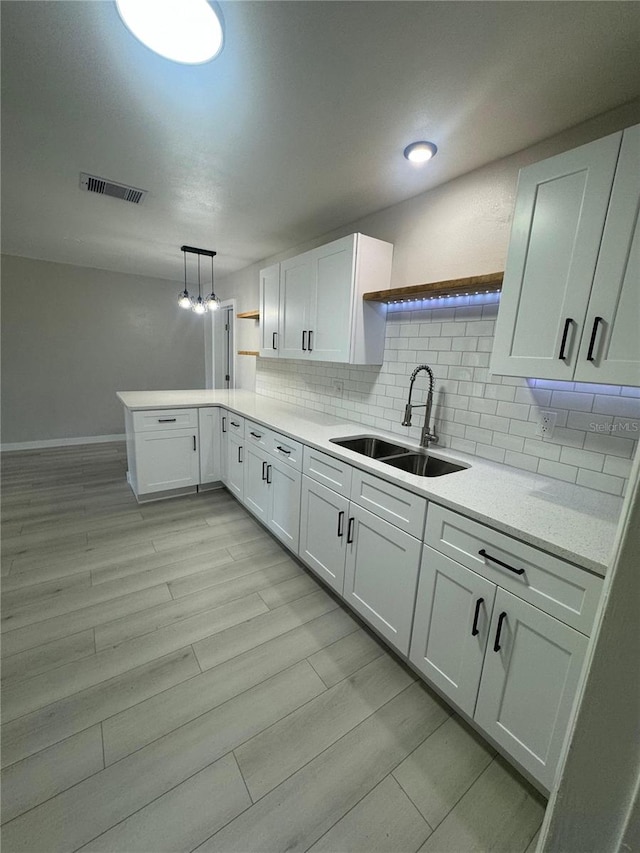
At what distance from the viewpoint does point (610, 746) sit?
473 mm

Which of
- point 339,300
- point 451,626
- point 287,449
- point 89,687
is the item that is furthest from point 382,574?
point 339,300

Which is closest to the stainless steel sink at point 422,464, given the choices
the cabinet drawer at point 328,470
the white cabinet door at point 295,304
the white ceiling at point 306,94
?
the cabinet drawer at point 328,470

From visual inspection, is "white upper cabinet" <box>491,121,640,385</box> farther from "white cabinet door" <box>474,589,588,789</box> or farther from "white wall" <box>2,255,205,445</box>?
"white wall" <box>2,255,205,445</box>

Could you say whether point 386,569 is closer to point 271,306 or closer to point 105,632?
point 105,632

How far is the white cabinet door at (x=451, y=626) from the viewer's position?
49.9 inches

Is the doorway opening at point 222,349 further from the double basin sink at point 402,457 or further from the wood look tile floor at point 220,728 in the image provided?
the wood look tile floor at point 220,728

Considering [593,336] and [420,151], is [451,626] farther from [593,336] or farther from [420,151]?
[420,151]

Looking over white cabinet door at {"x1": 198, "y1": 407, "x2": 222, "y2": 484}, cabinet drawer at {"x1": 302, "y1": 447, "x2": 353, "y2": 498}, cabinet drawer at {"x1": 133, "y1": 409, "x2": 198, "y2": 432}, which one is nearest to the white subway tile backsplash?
cabinet drawer at {"x1": 302, "y1": 447, "x2": 353, "y2": 498}

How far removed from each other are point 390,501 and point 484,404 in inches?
30.7

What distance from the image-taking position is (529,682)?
44.8 inches

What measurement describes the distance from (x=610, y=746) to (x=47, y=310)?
618 centimetres

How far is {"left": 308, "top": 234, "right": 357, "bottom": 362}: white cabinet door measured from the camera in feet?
7.38

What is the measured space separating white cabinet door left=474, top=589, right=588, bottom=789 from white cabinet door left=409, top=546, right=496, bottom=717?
0.04m

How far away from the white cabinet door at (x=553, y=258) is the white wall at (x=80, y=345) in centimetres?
524
